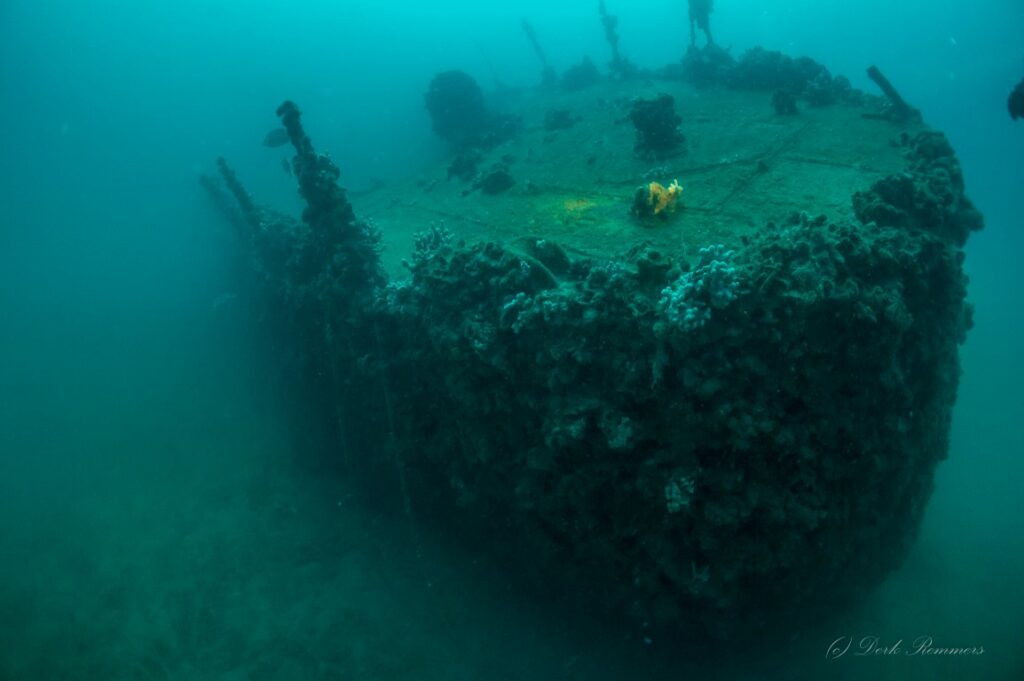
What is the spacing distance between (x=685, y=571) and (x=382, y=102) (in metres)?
83.2

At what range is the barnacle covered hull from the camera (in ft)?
22.2

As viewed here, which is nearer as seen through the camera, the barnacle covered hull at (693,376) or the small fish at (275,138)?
the barnacle covered hull at (693,376)

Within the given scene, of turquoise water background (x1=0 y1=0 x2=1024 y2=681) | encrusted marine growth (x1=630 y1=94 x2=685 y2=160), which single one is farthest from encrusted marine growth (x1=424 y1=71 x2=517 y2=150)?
encrusted marine growth (x1=630 y1=94 x2=685 y2=160)

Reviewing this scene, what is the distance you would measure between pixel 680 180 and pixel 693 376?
7.72 meters

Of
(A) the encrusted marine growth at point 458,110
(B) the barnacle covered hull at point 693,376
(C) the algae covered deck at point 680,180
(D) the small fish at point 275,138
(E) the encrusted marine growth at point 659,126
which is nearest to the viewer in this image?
(B) the barnacle covered hull at point 693,376

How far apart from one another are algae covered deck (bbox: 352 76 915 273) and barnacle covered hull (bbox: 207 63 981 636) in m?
0.13

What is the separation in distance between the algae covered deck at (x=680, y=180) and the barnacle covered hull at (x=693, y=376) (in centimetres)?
13

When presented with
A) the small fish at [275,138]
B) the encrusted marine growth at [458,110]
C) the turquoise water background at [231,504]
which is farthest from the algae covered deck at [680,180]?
the turquoise water background at [231,504]

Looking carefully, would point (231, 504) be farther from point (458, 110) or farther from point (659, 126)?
point (458, 110)

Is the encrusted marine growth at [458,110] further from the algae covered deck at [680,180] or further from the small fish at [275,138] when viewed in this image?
the small fish at [275,138]

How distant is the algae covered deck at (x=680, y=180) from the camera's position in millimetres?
10391

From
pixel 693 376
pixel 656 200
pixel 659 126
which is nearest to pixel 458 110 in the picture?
pixel 659 126

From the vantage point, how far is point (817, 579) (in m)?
8.62

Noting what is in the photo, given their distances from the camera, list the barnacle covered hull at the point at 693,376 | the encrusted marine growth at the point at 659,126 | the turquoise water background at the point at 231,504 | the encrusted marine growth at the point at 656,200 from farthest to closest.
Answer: the encrusted marine growth at the point at 659,126, the turquoise water background at the point at 231,504, the encrusted marine growth at the point at 656,200, the barnacle covered hull at the point at 693,376
